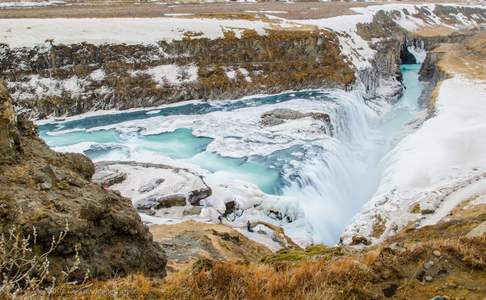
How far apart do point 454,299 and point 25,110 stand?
41.1 metres

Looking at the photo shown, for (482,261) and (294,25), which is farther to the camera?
(294,25)

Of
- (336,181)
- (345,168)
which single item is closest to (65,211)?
(336,181)

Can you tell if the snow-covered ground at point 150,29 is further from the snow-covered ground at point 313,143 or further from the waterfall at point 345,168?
the waterfall at point 345,168

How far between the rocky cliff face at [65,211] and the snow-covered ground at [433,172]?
15814mm

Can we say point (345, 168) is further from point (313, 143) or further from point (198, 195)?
point (198, 195)

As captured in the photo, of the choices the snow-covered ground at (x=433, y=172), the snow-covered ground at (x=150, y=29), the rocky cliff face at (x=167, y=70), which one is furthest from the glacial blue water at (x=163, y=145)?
the snow-covered ground at (x=150, y=29)

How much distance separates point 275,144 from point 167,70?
65.0 feet

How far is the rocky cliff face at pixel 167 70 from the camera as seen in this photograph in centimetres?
4303

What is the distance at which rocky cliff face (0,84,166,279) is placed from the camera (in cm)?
766

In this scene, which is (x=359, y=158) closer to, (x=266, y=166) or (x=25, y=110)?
(x=266, y=166)

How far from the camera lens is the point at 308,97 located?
49000 mm

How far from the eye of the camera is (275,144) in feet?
118

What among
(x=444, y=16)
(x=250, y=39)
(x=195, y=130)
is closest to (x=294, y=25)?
(x=250, y=39)

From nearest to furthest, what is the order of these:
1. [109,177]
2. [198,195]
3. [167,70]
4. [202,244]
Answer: [202,244], [198,195], [109,177], [167,70]
